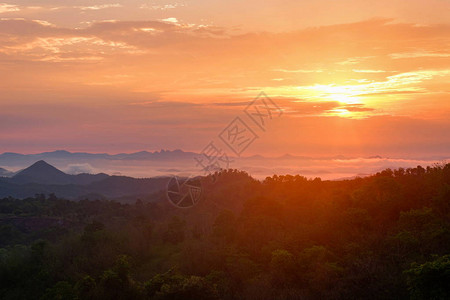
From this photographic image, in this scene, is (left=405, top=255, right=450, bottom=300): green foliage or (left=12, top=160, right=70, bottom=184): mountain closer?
(left=405, top=255, right=450, bottom=300): green foliage

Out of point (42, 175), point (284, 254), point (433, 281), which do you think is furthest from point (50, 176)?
point (433, 281)

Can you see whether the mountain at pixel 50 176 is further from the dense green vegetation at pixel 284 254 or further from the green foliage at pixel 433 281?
the green foliage at pixel 433 281

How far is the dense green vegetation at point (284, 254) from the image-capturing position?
1218 cm

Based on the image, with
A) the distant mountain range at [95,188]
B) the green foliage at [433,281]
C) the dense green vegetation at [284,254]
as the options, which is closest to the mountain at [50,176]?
the distant mountain range at [95,188]

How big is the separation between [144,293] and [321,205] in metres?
13.8

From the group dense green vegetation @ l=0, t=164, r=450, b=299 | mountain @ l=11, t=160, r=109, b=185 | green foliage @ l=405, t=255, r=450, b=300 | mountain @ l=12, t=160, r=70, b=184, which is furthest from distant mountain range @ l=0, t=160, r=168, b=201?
green foliage @ l=405, t=255, r=450, b=300

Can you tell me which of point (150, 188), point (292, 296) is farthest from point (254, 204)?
point (150, 188)

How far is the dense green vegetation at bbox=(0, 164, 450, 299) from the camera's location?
12.2 m

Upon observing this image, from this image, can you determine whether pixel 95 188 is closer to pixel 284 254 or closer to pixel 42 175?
pixel 42 175

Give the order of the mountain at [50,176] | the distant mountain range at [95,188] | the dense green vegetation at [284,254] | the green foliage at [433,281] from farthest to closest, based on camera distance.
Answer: the mountain at [50,176] < the distant mountain range at [95,188] < the dense green vegetation at [284,254] < the green foliage at [433,281]

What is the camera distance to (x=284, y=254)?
15570 mm

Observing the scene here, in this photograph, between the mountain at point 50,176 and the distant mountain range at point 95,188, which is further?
the mountain at point 50,176

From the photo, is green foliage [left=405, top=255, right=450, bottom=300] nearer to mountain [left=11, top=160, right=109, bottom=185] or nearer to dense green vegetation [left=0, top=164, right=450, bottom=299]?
dense green vegetation [left=0, top=164, right=450, bottom=299]

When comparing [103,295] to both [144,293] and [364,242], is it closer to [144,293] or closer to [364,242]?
[144,293]
